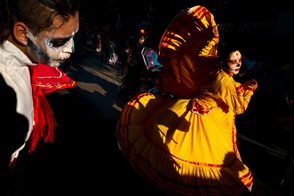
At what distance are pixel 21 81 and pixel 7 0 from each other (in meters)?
0.30

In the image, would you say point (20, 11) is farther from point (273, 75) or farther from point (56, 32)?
point (273, 75)

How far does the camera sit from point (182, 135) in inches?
106

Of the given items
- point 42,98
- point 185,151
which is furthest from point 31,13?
point 185,151

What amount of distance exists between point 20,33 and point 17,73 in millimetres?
156

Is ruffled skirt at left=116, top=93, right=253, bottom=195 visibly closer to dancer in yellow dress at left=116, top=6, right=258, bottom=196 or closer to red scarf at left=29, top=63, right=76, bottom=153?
dancer in yellow dress at left=116, top=6, right=258, bottom=196

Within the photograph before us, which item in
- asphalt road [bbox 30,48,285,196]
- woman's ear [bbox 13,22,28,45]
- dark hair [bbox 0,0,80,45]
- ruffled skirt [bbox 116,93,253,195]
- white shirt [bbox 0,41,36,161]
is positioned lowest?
asphalt road [bbox 30,48,285,196]

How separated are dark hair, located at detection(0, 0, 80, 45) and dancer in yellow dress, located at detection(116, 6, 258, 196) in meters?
1.93

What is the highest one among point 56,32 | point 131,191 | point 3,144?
point 56,32

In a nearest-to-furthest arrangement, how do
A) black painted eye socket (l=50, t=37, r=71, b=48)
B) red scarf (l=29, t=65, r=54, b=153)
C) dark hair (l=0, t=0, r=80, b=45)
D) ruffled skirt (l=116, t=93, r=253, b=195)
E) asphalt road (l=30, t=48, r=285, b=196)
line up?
dark hair (l=0, t=0, r=80, b=45), black painted eye socket (l=50, t=37, r=71, b=48), red scarf (l=29, t=65, r=54, b=153), ruffled skirt (l=116, t=93, r=253, b=195), asphalt road (l=30, t=48, r=285, b=196)

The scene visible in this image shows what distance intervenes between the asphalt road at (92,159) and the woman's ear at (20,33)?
1.83 meters

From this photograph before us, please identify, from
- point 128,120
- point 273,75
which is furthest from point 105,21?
point 128,120

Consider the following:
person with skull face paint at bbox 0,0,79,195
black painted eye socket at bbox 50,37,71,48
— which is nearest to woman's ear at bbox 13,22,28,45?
person with skull face paint at bbox 0,0,79,195

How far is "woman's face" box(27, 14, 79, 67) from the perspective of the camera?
3.24 ft

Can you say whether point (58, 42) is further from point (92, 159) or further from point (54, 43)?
point (92, 159)
